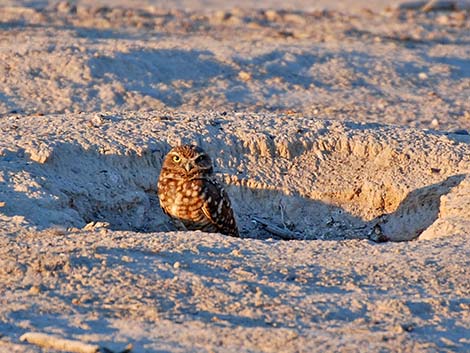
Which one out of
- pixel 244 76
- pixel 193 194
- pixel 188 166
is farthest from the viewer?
pixel 244 76

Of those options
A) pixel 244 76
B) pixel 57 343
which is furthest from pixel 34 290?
pixel 244 76

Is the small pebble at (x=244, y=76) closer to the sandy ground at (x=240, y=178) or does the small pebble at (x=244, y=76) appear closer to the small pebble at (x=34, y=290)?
the sandy ground at (x=240, y=178)

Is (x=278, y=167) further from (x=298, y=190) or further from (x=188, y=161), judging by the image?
(x=188, y=161)

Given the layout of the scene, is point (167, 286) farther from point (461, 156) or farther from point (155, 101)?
point (155, 101)

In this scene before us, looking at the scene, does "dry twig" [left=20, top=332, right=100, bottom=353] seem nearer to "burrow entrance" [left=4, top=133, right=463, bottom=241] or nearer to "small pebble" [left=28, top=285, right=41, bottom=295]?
"small pebble" [left=28, top=285, right=41, bottom=295]

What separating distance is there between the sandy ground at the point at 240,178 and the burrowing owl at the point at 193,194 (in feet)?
1.13

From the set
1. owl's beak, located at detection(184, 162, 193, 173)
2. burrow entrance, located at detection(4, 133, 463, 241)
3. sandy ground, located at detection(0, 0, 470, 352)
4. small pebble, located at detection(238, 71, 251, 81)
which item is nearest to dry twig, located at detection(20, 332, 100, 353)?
sandy ground, located at detection(0, 0, 470, 352)

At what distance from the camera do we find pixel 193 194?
7758mm

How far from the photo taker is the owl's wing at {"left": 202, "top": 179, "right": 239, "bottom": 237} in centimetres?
763

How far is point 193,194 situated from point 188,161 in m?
0.27

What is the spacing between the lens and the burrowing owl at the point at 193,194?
764 cm

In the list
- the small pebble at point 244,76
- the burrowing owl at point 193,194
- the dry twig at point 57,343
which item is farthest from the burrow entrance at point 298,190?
the small pebble at point 244,76

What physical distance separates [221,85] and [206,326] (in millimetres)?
6510

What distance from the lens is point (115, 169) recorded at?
802 cm
